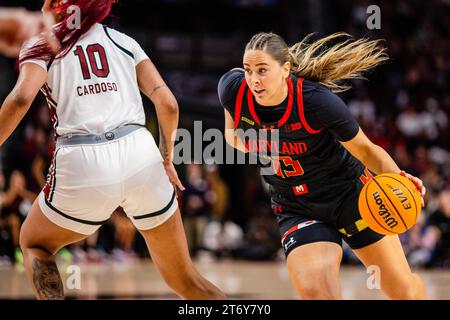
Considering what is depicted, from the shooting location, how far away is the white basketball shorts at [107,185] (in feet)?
12.3

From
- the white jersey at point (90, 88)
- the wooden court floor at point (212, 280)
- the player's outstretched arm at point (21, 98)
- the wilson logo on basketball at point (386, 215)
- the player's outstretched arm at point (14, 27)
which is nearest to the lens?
the player's outstretched arm at point (14, 27)

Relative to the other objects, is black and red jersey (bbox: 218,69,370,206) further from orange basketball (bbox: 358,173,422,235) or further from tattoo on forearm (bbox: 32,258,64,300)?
tattoo on forearm (bbox: 32,258,64,300)

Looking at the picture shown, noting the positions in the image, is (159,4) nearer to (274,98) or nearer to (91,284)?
(91,284)

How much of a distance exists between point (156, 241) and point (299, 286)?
0.85 m

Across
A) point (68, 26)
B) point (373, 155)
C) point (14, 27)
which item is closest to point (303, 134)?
point (373, 155)

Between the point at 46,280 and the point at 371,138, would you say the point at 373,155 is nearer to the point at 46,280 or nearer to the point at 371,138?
the point at 46,280

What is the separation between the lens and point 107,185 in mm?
3738

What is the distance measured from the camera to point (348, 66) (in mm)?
4762

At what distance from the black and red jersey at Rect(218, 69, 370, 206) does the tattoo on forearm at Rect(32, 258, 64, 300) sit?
145 centimetres

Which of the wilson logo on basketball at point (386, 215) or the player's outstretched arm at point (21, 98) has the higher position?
the player's outstretched arm at point (21, 98)

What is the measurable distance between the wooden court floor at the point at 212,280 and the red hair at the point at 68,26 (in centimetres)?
241

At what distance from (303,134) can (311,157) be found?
0.17m

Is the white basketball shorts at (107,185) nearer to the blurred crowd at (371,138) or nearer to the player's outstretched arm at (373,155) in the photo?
the player's outstretched arm at (373,155)

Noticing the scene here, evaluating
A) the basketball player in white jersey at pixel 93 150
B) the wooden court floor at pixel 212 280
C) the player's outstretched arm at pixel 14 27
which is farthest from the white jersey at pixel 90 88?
the wooden court floor at pixel 212 280
